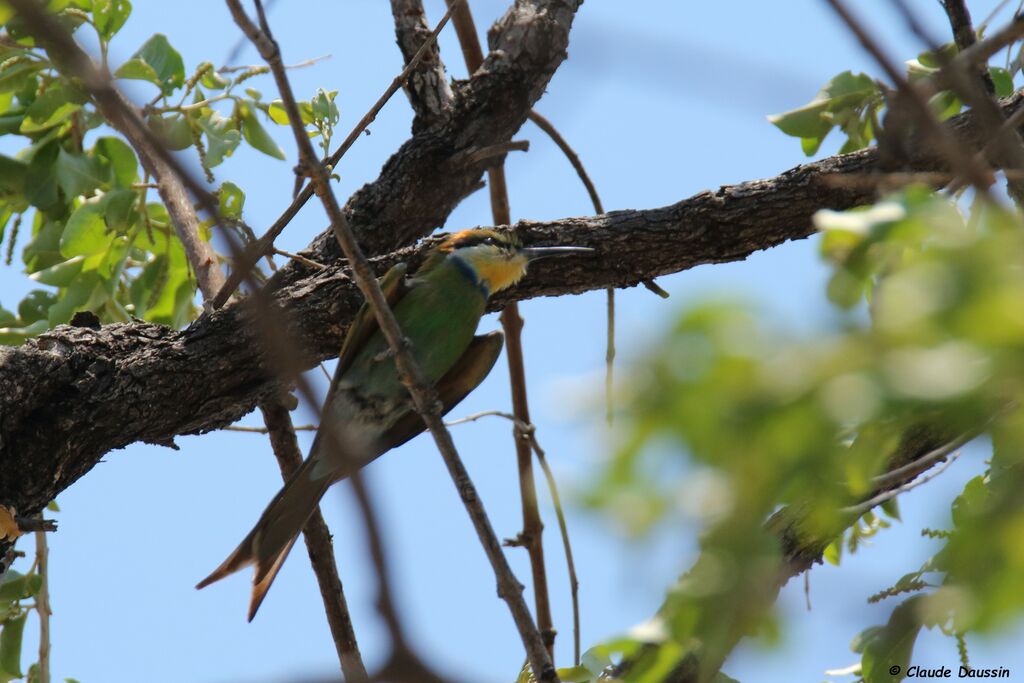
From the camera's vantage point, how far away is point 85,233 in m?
2.99

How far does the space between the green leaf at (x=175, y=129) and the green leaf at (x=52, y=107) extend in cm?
21

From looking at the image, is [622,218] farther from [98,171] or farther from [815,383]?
[815,383]

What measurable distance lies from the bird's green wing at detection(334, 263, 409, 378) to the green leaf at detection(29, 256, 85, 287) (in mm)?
827

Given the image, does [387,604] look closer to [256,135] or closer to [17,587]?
[17,587]

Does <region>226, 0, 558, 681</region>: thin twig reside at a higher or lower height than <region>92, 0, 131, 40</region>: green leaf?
lower

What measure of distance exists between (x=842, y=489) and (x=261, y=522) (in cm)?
196

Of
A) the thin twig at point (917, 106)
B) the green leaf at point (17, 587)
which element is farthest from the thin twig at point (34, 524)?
the thin twig at point (917, 106)

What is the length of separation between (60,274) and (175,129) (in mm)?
525

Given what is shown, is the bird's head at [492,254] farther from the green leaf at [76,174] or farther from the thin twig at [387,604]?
the thin twig at [387,604]

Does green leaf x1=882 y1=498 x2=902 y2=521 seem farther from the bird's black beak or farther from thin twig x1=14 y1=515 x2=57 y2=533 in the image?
thin twig x1=14 y1=515 x2=57 y2=533

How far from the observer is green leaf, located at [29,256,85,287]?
3062mm

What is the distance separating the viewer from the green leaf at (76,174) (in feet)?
9.89

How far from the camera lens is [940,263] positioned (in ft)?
2.91

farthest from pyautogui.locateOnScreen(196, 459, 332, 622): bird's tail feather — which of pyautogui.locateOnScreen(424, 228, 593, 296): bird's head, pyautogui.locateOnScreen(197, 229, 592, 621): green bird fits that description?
pyautogui.locateOnScreen(424, 228, 593, 296): bird's head
